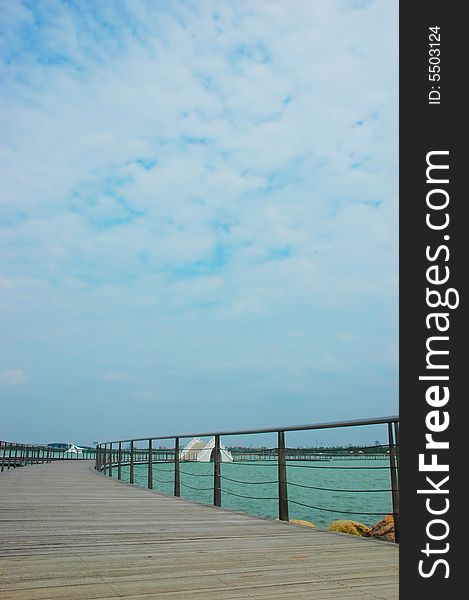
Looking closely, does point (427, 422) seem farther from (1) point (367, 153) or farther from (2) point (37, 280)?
(2) point (37, 280)

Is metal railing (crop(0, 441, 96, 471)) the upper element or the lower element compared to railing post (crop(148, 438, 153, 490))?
lower

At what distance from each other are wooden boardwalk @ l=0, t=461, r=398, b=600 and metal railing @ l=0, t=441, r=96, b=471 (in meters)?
9.23

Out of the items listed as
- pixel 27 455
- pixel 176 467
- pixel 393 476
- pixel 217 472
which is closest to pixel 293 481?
pixel 217 472

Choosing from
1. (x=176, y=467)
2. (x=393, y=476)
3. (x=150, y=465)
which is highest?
(x=393, y=476)

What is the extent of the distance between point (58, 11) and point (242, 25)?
2.30 m

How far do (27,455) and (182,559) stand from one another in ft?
59.8

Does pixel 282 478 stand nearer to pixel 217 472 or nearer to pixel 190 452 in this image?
pixel 217 472

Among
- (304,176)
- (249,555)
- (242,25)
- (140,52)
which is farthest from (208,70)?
(249,555)

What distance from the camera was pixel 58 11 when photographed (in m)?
7.35

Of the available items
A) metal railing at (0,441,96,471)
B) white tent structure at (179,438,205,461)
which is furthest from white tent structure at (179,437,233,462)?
metal railing at (0,441,96,471)

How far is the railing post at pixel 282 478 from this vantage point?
4863mm

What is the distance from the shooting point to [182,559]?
320 centimetres

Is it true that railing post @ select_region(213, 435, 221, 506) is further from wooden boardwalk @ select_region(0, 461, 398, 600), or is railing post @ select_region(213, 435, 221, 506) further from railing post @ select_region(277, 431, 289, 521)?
railing post @ select_region(277, 431, 289, 521)

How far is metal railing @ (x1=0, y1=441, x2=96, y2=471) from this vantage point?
47.1 feet
